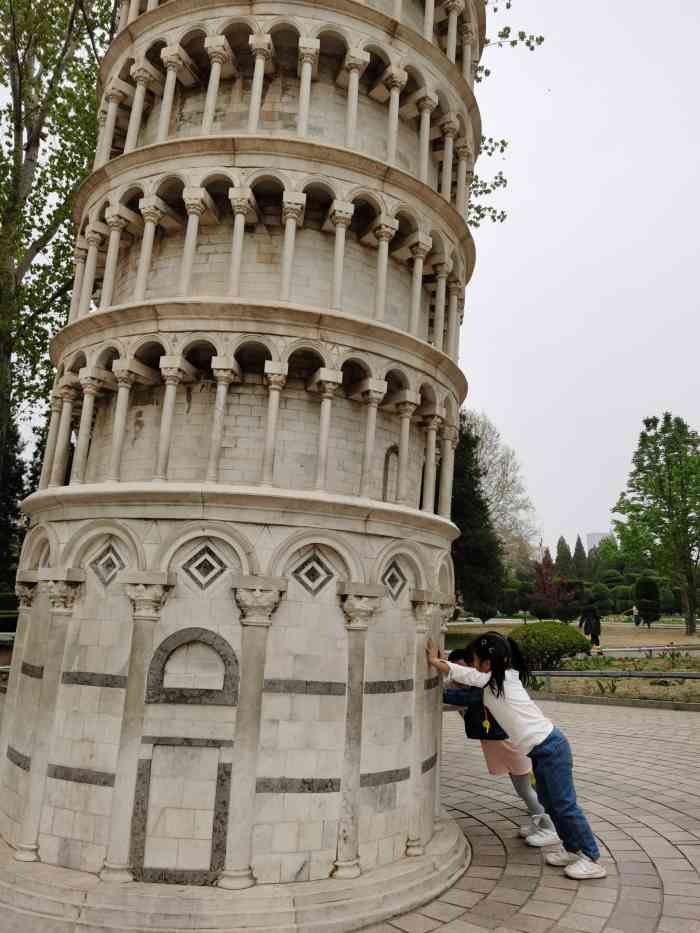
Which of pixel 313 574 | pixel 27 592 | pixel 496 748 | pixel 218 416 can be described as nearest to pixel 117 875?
pixel 313 574

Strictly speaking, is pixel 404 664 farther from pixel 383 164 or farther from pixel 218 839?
pixel 383 164

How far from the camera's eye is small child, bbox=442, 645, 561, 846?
1007 centimetres

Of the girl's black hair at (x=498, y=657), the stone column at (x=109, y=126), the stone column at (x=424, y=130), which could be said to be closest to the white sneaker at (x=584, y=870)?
the girl's black hair at (x=498, y=657)

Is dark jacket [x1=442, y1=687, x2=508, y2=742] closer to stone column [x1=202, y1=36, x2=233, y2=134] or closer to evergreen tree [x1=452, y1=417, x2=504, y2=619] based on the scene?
stone column [x1=202, y1=36, x2=233, y2=134]

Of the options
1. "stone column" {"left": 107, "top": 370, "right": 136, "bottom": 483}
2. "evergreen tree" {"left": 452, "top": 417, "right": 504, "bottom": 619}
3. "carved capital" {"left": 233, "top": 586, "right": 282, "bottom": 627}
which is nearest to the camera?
"carved capital" {"left": 233, "top": 586, "right": 282, "bottom": 627}

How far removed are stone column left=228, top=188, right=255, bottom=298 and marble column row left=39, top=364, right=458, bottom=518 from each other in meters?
1.29

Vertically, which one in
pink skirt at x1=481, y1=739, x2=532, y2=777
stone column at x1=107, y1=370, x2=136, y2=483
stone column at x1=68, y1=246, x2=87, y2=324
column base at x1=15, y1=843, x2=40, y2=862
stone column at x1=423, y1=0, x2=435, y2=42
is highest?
stone column at x1=423, y1=0, x2=435, y2=42

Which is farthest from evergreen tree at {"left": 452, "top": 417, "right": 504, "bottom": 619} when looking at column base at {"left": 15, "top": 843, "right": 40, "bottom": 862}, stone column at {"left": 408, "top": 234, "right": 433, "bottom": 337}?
column base at {"left": 15, "top": 843, "right": 40, "bottom": 862}

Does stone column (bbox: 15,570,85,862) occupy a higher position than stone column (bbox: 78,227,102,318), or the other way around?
stone column (bbox: 78,227,102,318)

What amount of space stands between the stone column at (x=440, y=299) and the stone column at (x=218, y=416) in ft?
12.8

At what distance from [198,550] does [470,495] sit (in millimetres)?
34835

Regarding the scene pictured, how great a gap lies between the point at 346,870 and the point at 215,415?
6184 millimetres

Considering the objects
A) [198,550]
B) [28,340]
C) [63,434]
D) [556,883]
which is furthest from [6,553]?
[556,883]

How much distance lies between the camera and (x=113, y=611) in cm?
934
